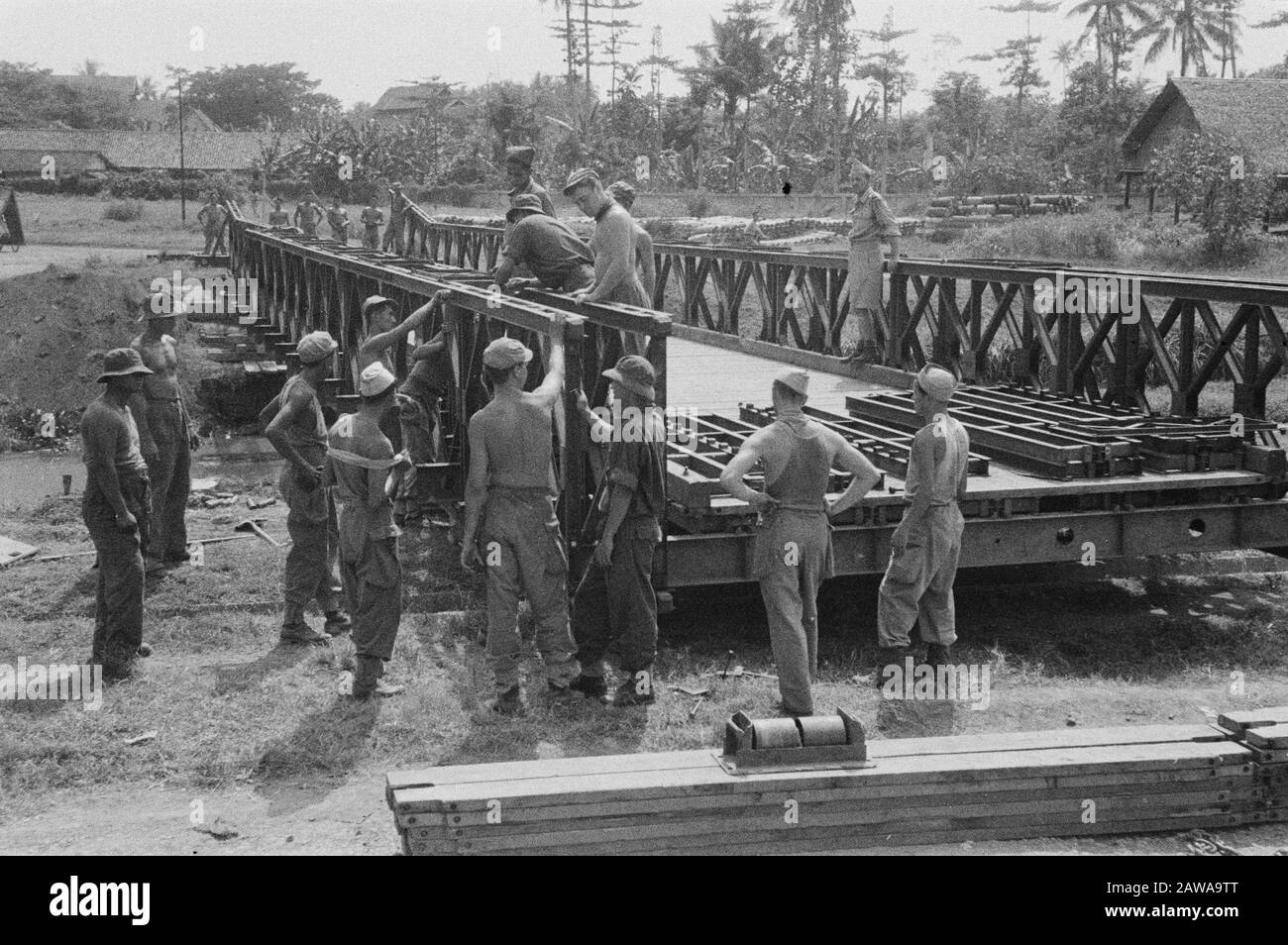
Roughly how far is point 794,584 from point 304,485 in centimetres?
313

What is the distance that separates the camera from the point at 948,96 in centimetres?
6838

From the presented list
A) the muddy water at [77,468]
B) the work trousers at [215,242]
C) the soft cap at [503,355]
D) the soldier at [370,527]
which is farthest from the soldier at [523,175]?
the work trousers at [215,242]

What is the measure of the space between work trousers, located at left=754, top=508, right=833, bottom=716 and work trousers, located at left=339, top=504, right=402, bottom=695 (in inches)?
75.7

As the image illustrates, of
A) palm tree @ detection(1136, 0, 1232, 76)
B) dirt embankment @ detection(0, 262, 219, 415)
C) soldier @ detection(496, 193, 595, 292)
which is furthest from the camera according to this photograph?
palm tree @ detection(1136, 0, 1232, 76)

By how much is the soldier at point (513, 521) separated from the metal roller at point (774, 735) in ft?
5.97

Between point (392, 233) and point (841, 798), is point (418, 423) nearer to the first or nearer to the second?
point (841, 798)

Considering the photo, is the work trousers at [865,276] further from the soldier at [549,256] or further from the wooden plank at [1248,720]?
the wooden plank at [1248,720]

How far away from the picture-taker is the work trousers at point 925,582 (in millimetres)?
7539

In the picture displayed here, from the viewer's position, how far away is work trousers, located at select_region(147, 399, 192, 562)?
34.7 feet

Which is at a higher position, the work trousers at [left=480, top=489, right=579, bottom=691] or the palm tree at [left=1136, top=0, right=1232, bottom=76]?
the palm tree at [left=1136, top=0, right=1232, bottom=76]

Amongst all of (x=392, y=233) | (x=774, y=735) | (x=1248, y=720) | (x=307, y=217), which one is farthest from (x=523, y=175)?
(x=307, y=217)

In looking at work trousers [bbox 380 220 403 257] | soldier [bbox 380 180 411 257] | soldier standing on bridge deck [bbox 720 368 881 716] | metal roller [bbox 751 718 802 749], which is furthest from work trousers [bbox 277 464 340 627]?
soldier [bbox 380 180 411 257]

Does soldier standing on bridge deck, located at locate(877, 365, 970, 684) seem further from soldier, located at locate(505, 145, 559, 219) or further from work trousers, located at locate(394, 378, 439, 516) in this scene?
soldier, located at locate(505, 145, 559, 219)

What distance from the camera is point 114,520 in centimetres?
816
